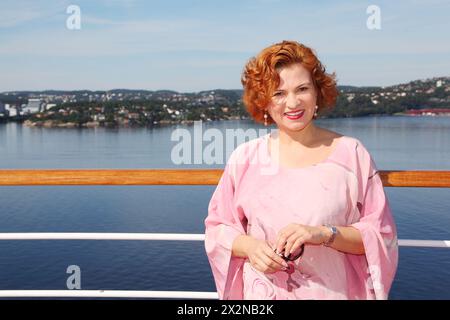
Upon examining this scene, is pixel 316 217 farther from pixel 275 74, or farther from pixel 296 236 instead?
pixel 275 74

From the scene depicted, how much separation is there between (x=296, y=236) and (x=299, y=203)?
0.12m

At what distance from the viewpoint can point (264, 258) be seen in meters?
1.27

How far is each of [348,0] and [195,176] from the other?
5868 centimetres

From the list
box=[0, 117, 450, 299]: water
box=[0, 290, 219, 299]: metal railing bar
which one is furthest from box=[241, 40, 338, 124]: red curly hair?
box=[0, 117, 450, 299]: water

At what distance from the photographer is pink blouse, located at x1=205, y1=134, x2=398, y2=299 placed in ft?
4.36

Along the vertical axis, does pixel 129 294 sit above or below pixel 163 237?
below

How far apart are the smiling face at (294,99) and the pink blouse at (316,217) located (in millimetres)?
112

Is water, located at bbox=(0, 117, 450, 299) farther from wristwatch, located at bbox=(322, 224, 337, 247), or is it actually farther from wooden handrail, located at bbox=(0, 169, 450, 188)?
wristwatch, located at bbox=(322, 224, 337, 247)

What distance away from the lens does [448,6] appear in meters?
51.8

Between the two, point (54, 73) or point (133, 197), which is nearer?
point (133, 197)

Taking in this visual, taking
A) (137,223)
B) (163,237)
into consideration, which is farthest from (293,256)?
(137,223)

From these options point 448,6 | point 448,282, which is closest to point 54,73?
point 448,6

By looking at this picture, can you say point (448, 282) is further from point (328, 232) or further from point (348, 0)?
point (348, 0)

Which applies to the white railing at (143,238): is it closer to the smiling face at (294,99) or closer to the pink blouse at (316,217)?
the pink blouse at (316,217)
